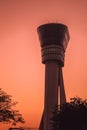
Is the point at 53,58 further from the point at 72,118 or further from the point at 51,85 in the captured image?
the point at 72,118

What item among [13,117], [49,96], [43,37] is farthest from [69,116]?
[43,37]

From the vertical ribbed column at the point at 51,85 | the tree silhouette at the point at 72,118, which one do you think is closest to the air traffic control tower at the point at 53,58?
the vertical ribbed column at the point at 51,85

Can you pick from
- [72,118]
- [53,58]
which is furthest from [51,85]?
[72,118]

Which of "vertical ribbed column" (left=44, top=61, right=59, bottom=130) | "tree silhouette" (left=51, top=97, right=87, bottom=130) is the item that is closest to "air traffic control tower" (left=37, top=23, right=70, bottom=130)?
"vertical ribbed column" (left=44, top=61, right=59, bottom=130)

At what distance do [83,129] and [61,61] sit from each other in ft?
331

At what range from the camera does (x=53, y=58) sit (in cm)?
Result: 15600

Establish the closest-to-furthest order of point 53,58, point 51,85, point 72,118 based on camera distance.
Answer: point 72,118 → point 51,85 → point 53,58

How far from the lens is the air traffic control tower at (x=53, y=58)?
151000 mm

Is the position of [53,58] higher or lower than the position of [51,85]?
higher

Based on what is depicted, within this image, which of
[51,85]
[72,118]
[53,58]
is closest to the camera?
[72,118]

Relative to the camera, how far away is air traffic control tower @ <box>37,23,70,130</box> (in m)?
151

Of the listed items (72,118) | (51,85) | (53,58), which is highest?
(53,58)

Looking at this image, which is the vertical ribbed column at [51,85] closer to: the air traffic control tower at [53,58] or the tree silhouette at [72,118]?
the air traffic control tower at [53,58]

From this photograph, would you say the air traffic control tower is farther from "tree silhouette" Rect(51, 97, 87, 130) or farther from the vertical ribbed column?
"tree silhouette" Rect(51, 97, 87, 130)
